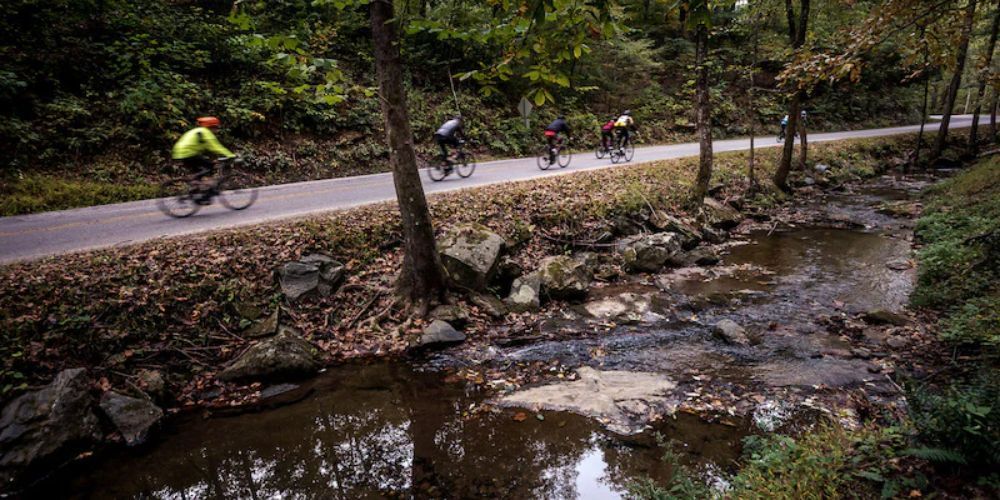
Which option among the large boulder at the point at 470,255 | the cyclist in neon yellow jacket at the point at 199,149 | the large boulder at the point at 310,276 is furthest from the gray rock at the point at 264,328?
the cyclist in neon yellow jacket at the point at 199,149

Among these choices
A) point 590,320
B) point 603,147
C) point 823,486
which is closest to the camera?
point 823,486

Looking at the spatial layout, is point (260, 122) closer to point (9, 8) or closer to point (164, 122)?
point (164, 122)

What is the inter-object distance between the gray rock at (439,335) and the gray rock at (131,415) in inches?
144

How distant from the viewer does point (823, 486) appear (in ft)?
11.1

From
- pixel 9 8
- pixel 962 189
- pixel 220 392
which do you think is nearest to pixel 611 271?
pixel 220 392

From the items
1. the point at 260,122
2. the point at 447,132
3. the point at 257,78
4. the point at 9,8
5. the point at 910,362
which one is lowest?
the point at 910,362

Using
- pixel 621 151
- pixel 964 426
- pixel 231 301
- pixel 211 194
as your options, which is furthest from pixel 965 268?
pixel 211 194

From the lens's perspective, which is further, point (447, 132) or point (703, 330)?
point (447, 132)

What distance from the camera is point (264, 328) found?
7.47 metres

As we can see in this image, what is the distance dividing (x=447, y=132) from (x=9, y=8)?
13602mm

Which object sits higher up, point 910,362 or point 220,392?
point 220,392

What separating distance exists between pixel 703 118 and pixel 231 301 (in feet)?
43.8

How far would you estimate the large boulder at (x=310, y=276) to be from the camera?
8109 mm

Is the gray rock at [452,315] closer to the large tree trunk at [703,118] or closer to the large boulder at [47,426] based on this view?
the large boulder at [47,426]
